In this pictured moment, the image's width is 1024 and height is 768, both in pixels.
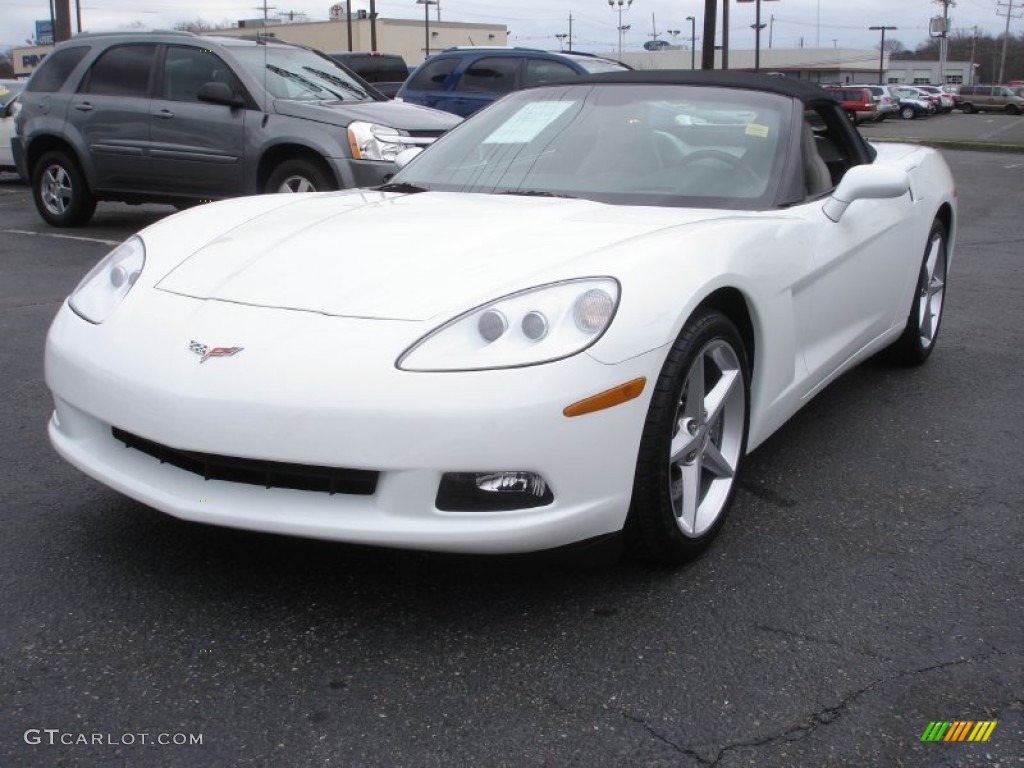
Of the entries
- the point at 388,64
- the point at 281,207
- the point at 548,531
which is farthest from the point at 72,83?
the point at 388,64

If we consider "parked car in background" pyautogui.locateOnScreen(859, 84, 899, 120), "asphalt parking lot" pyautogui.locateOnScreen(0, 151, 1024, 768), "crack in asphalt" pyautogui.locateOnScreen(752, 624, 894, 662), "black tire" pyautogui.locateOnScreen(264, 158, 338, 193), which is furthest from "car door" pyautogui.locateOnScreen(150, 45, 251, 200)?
"parked car in background" pyautogui.locateOnScreen(859, 84, 899, 120)

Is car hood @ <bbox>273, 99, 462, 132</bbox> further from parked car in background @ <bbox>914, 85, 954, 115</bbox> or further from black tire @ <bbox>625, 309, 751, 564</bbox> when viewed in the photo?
parked car in background @ <bbox>914, 85, 954, 115</bbox>

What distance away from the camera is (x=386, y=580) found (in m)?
2.92

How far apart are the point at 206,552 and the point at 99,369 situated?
23.7 inches

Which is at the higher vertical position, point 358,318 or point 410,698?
point 358,318

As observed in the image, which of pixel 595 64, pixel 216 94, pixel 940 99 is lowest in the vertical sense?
pixel 940 99

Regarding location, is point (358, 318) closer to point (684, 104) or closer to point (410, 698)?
point (410, 698)

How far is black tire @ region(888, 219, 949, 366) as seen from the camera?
501 centimetres

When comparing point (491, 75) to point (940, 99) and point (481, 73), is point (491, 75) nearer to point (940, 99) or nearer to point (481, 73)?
point (481, 73)

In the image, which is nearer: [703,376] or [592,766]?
[592,766]

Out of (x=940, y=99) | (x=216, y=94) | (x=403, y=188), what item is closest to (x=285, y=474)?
(x=403, y=188)

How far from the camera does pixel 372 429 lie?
243cm

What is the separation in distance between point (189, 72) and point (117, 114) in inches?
29.1

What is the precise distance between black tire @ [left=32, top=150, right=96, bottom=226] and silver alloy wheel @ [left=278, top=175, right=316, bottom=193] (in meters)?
2.35
